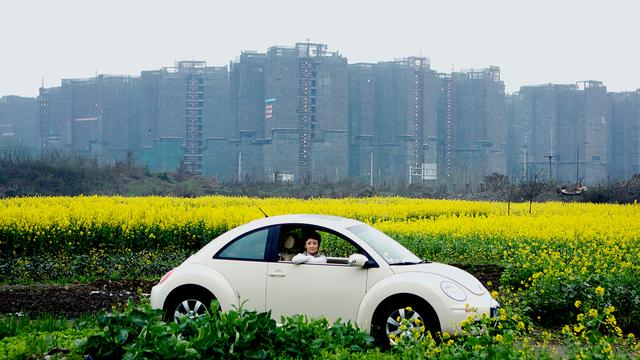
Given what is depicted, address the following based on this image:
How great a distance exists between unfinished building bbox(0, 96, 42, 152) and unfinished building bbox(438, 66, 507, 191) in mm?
46217

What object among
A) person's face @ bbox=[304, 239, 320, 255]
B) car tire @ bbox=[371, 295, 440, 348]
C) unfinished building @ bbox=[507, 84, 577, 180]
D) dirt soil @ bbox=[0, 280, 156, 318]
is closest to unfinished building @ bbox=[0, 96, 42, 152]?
unfinished building @ bbox=[507, 84, 577, 180]

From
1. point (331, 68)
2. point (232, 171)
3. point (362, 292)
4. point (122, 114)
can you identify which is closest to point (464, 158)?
point (331, 68)

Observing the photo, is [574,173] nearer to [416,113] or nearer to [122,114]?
[416,113]

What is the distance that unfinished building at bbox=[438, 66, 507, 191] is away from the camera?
86562mm

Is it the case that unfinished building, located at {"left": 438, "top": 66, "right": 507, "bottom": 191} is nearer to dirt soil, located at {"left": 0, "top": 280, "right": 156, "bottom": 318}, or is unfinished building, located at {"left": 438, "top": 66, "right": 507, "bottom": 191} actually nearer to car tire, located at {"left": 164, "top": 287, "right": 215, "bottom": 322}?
dirt soil, located at {"left": 0, "top": 280, "right": 156, "bottom": 318}

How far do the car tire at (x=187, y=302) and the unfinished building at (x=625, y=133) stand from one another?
8479 cm

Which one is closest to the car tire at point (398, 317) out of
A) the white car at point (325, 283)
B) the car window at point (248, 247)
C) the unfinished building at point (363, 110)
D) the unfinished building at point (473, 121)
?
the white car at point (325, 283)

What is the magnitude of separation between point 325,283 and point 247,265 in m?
0.89

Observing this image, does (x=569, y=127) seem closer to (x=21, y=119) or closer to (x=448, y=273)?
(x=21, y=119)

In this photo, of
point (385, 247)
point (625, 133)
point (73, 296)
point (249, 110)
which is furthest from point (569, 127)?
point (385, 247)

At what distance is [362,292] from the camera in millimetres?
7824

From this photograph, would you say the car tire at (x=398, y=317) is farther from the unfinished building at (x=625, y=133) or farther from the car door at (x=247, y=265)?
the unfinished building at (x=625, y=133)

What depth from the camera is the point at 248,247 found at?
841 centimetres

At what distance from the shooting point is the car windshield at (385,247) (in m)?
8.18
